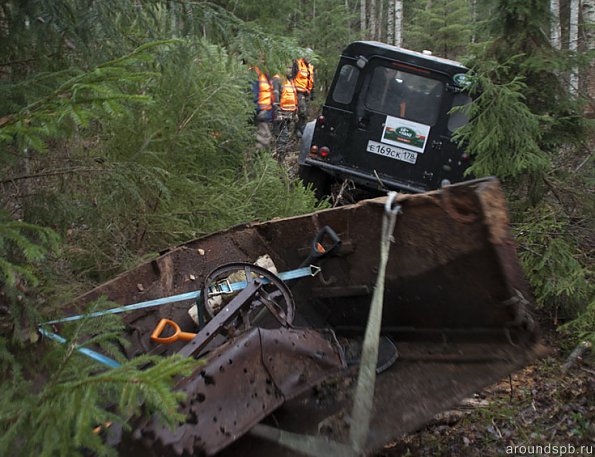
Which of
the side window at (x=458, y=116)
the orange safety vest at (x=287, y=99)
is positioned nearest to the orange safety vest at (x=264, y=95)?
the orange safety vest at (x=287, y=99)

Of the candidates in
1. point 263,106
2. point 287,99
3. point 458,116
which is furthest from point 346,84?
point 287,99

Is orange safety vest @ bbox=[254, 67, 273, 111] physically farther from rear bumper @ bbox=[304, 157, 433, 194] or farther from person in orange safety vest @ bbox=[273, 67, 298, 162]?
rear bumper @ bbox=[304, 157, 433, 194]

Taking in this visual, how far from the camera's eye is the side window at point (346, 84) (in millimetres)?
7613

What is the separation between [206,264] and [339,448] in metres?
2.01

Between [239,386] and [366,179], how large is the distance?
563cm

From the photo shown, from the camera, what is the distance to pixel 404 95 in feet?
25.0

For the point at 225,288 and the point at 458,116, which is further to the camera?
the point at 458,116

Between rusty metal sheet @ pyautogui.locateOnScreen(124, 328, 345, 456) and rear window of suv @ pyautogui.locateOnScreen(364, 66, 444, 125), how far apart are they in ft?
17.7

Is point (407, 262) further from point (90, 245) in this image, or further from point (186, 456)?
point (90, 245)

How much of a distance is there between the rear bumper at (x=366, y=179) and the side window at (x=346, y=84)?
945 mm

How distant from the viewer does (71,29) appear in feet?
11.4

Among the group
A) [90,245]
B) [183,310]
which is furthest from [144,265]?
[90,245]

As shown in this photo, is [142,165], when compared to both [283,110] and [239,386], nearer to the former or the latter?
[239,386]

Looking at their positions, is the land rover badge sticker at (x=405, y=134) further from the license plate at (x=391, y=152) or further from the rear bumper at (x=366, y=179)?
the rear bumper at (x=366, y=179)
